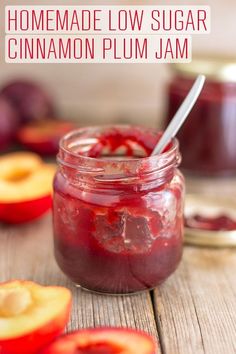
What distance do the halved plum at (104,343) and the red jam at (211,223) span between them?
1.20 feet

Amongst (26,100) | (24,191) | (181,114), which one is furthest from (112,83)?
(181,114)

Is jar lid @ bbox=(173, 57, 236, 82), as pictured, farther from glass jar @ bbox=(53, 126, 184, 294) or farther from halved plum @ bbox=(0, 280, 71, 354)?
halved plum @ bbox=(0, 280, 71, 354)

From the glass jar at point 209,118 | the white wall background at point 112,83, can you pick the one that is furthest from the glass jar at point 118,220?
the white wall background at point 112,83

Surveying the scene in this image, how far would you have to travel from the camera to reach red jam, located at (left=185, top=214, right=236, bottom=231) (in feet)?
4.09

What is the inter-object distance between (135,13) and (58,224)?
87 centimetres

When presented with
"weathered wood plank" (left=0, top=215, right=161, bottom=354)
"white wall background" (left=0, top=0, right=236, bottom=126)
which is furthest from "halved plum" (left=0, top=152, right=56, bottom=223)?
"white wall background" (left=0, top=0, right=236, bottom=126)

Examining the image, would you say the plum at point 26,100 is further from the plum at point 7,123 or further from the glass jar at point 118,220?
the glass jar at point 118,220

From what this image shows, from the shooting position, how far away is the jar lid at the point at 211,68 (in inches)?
58.1

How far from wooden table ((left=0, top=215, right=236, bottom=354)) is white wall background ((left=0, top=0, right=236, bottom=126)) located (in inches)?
26.4

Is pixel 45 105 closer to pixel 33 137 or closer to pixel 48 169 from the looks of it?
pixel 33 137

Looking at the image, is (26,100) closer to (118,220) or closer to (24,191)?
(24,191)

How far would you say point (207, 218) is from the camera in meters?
1.28

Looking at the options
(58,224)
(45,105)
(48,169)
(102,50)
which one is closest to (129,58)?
(102,50)

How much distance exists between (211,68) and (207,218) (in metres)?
0.37
